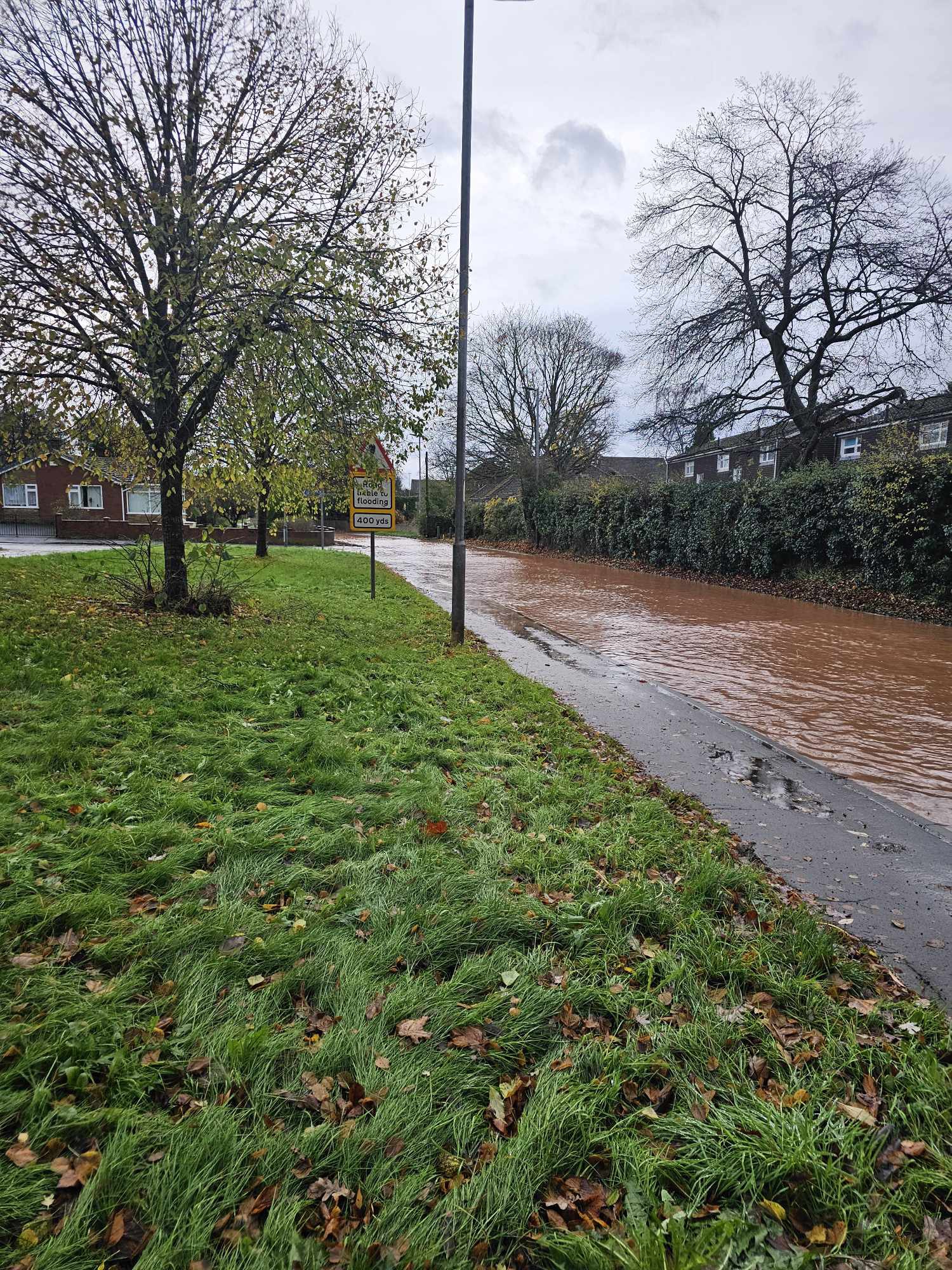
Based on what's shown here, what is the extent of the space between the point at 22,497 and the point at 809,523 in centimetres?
4432

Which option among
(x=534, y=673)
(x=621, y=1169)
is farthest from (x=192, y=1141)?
(x=534, y=673)

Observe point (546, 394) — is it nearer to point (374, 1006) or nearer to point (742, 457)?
point (742, 457)

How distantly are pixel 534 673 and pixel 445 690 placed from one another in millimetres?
2026

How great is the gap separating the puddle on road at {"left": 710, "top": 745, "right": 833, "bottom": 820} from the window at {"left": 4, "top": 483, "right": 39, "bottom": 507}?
154 feet

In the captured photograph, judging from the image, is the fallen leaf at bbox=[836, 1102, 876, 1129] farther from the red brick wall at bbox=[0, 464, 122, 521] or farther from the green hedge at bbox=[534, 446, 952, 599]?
the red brick wall at bbox=[0, 464, 122, 521]

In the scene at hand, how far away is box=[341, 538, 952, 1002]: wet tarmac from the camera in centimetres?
356

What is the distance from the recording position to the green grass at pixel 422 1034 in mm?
1685

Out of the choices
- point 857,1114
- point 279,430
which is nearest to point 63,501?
point 279,430

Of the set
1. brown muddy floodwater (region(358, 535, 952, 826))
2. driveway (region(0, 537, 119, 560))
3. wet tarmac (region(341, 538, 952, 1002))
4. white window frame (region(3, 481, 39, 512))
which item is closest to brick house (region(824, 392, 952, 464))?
brown muddy floodwater (region(358, 535, 952, 826))

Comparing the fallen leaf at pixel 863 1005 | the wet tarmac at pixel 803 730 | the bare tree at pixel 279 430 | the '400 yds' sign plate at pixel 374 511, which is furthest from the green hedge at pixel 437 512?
the fallen leaf at pixel 863 1005

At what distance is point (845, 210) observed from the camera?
22031 millimetres

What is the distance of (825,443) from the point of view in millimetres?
32250

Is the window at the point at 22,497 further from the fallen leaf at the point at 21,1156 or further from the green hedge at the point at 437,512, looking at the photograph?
the fallen leaf at the point at 21,1156

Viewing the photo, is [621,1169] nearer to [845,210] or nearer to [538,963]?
[538,963]
